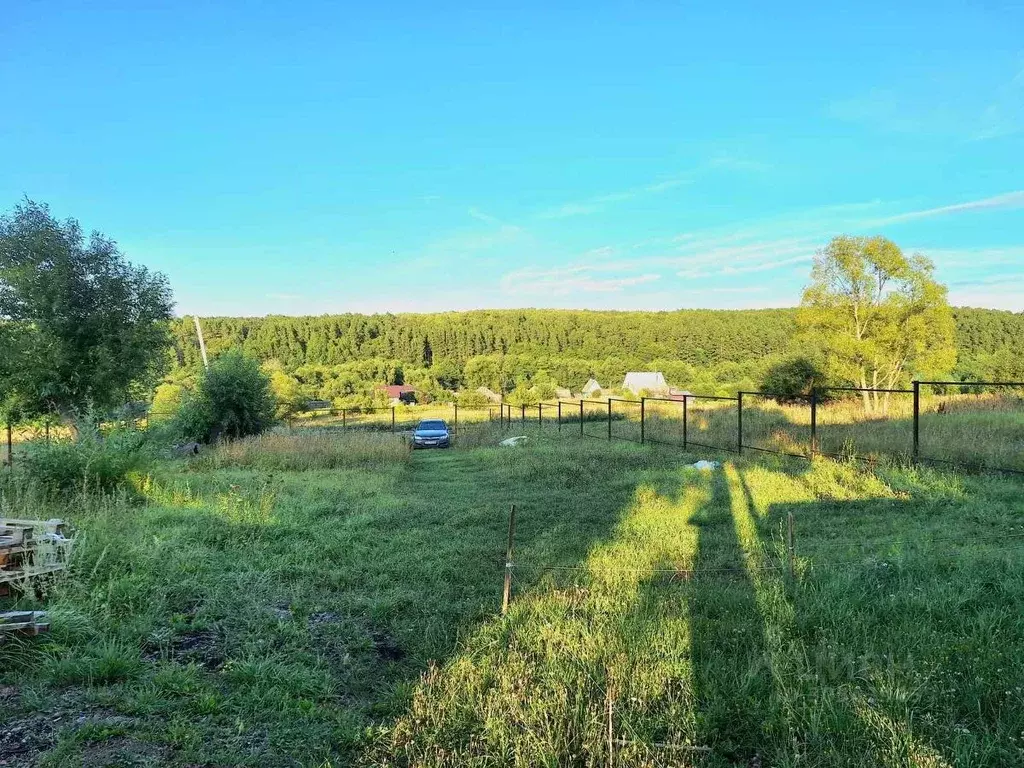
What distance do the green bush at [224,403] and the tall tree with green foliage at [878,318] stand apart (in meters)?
25.7

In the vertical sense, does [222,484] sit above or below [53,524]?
below

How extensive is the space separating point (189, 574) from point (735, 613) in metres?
4.82

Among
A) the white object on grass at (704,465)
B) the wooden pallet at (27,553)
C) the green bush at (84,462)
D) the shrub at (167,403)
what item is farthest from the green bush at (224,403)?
the wooden pallet at (27,553)

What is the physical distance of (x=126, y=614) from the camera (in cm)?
448

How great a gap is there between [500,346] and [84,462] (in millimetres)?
107432

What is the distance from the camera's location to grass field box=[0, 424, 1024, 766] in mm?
2908

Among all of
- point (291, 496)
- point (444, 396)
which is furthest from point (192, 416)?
point (444, 396)

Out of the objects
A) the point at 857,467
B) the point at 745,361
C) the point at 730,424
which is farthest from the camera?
the point at 745,361

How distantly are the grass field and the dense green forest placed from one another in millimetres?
57051

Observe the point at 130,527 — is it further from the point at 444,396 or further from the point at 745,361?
the point at 745,361

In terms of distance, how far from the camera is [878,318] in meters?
27.9

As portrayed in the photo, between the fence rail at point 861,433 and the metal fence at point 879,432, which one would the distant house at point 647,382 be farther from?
the fence rail at point 861,433

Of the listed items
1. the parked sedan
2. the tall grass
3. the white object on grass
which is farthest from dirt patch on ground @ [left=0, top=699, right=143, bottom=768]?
the parked sedan

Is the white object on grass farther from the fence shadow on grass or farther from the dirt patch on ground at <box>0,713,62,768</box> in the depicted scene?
the dirt patch on ground at <box>0,713,62,768</box>
